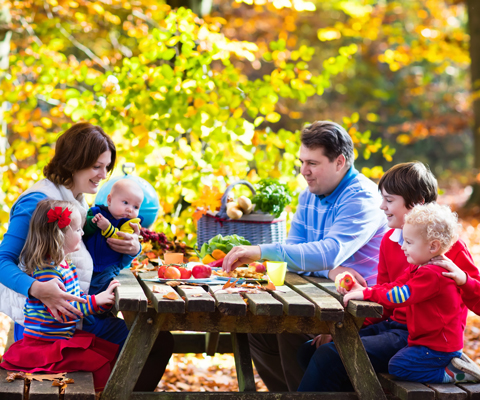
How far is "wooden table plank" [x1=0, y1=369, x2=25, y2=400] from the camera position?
1974 millimetres

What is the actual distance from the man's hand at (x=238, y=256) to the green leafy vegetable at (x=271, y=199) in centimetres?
95

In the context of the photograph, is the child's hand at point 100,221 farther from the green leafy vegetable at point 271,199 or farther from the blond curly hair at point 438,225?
the blond curly hair at point 438,225

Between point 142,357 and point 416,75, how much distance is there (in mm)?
19542

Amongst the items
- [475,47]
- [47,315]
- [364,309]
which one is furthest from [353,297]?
[475,47]

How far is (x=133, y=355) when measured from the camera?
2.14 metres

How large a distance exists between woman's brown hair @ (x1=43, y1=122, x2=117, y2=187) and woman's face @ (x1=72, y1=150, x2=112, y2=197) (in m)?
0.02

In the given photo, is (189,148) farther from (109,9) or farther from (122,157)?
(109,9)

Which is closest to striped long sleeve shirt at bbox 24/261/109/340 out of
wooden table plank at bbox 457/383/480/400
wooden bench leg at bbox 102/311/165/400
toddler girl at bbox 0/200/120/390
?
toddler girl at bbox 0/200/120/390

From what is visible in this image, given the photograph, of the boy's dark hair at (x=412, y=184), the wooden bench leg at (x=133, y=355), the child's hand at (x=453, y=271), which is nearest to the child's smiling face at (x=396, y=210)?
the boy's dark hair at (x=412, y=184)

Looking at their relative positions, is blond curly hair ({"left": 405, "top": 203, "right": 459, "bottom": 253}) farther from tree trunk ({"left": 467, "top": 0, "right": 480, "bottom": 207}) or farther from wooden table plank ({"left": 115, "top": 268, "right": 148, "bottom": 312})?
tree trunk ({"left": 467, "top": 0, "right": 480, "bottom": 207})

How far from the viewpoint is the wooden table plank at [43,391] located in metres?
1.97

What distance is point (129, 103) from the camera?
4297mm

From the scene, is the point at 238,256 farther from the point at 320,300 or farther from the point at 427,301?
the point at 427,301

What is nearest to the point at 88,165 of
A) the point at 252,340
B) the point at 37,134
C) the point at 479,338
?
the point at 252,340
